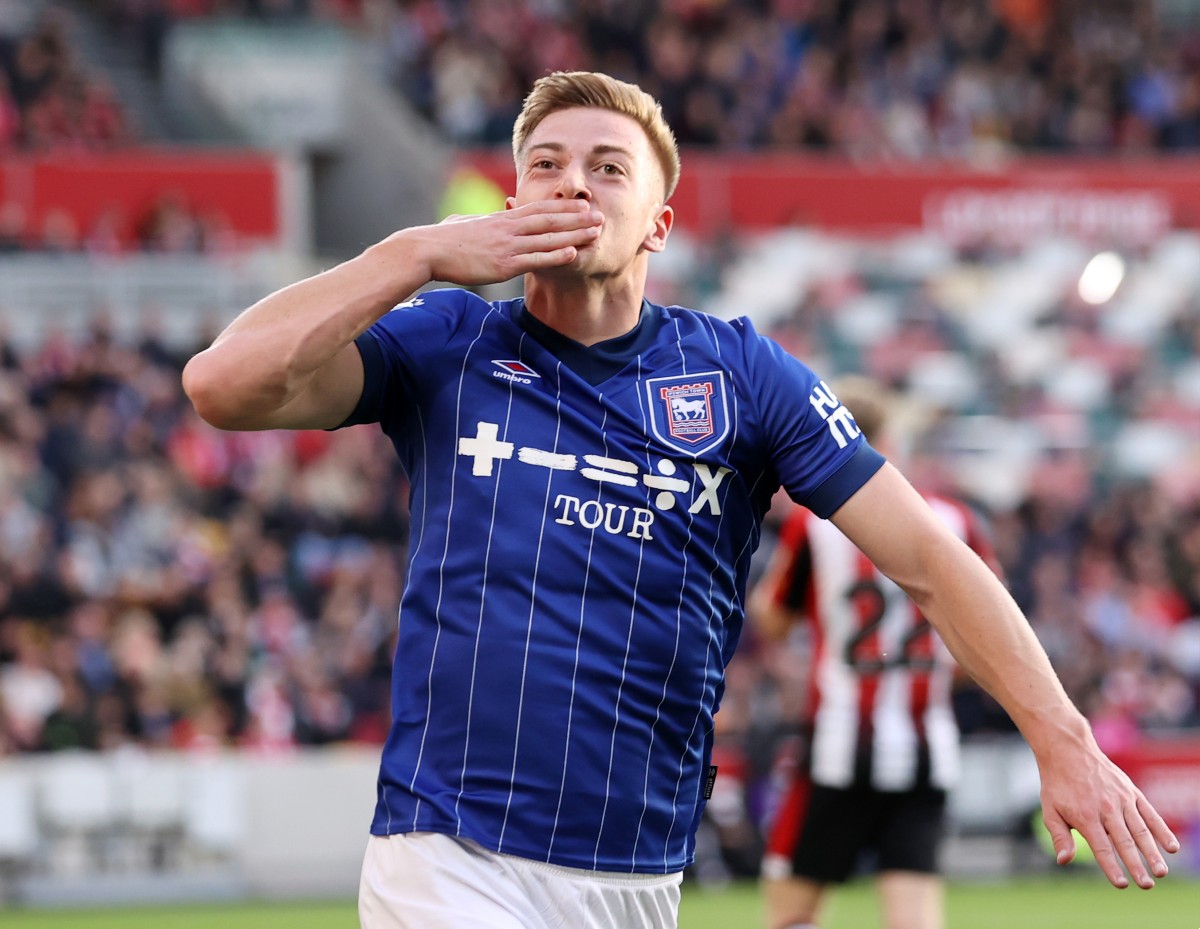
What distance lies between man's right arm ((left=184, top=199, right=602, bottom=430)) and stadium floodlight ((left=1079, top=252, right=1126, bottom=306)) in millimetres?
19125

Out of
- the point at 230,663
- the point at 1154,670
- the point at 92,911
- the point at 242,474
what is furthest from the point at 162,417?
the point at 1154,670

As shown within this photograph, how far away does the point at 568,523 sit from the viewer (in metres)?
3.74

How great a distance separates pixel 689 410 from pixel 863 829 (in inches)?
146

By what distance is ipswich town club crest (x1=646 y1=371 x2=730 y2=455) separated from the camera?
12.5 feet

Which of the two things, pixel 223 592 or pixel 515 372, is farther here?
pixel 223 592

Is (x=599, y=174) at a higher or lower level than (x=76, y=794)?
higher

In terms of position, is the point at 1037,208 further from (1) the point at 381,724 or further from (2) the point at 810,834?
(2) the point at 810,834

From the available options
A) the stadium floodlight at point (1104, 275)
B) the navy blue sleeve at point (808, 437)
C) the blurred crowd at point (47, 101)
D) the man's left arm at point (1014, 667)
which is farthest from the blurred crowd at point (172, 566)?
the man's left arm at point (1014, 667)

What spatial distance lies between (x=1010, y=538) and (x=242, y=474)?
22.3 feet

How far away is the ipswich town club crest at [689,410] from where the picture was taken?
3818mm

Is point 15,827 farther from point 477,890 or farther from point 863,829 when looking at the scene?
point 477,890

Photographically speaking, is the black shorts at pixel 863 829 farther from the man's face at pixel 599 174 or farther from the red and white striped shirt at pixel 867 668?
the man's face at pixel 599 174

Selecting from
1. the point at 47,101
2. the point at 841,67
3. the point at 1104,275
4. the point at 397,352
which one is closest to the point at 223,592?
the point at 47,101

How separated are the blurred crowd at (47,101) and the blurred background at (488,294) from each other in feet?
0.16
